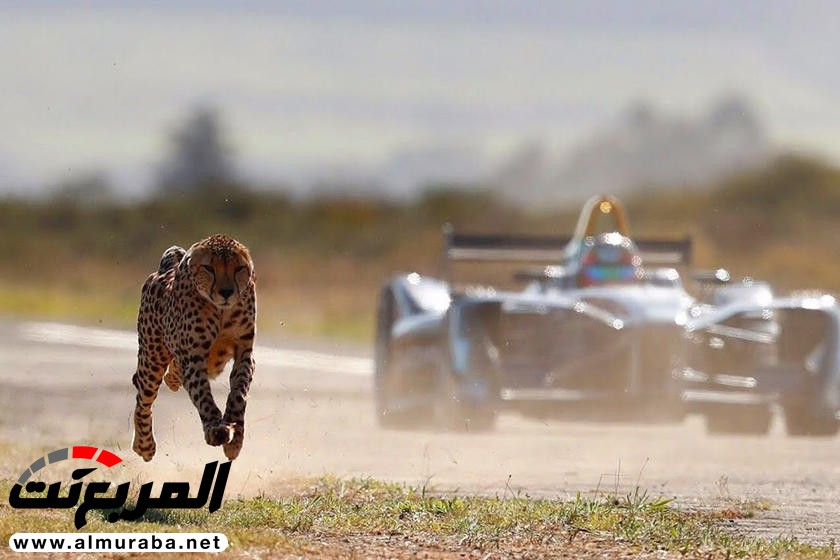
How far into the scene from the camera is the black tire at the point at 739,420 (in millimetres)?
18766

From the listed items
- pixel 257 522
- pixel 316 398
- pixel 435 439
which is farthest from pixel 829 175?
pixel 257 522

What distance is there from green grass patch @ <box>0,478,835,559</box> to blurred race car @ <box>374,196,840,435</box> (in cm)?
496

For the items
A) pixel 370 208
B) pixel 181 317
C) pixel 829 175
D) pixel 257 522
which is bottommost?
pixel 257 522

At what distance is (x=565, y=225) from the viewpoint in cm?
3991

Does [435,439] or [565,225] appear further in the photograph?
[565,225]

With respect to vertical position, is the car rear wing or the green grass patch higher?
the car rear wing

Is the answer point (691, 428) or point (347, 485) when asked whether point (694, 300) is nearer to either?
point (691, 428)

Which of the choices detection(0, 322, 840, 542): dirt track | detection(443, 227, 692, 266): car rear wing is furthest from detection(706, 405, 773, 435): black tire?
detection(443, 227, 692, 266): car rear wing

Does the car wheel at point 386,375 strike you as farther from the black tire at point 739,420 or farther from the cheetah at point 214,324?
the cheetah at point 214,324

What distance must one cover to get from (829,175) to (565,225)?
57.6 feet

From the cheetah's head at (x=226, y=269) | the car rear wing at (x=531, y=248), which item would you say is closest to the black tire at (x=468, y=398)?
the car rear wing at (x=531, y=248)

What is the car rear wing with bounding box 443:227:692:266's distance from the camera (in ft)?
65.2

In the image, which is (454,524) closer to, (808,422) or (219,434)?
(219,434)

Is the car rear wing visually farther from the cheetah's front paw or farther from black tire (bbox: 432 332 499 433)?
the cheetah's front paw
